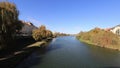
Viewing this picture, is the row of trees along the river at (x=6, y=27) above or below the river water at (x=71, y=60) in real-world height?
above

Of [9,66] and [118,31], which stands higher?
[118,31]

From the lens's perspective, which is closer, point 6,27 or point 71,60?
point 6,27

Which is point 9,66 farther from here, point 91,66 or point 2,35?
point 91,66

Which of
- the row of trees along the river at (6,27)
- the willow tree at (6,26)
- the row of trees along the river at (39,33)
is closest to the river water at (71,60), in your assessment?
the row of trees along the river at (6,27)

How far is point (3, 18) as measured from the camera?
59.3ft

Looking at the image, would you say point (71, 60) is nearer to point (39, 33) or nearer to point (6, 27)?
point (6, 27)

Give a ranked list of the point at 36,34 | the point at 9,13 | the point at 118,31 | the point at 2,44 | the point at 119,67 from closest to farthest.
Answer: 1. the point at 2,44
2. the point at 9,13
3. the point at 119,67
4. the point at 36,34
5. the point at 118,31

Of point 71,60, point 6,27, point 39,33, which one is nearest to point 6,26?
point 6,27

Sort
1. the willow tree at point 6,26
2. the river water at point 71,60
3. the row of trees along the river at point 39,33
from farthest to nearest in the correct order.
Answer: the row of trees along the river at point 39,33 → the river water at point 71,60 → the willow tree at point 6,26

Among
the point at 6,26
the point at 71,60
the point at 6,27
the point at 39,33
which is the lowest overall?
the point at 71,60

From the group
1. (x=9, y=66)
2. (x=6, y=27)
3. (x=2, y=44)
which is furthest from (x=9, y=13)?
(x=9, y=66)

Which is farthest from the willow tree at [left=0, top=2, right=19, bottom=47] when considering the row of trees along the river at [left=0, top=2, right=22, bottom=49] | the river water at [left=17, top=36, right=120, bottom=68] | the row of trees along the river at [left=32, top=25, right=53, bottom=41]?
the row of trees along the river at [left=32, top=25, right=53, bottom=41]

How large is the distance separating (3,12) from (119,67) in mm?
15524

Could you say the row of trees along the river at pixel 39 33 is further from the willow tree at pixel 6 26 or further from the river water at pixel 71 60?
the willow tree at pixel 6 26
